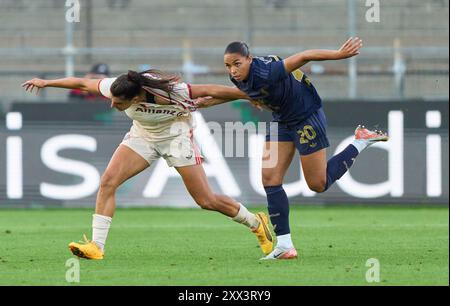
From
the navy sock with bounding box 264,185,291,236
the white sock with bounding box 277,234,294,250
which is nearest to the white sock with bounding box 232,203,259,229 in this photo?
the navy sock with bounding box 264,185,291,236

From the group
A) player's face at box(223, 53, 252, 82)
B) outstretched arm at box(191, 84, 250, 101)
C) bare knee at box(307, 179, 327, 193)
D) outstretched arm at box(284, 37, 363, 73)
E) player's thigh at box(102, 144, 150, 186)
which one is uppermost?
outstretched arm at box(284, 37, 363, 73)

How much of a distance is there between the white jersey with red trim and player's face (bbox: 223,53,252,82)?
1.46 ft

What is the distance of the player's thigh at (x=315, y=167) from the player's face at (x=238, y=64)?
1.02 m

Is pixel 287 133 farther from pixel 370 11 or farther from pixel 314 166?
pixel 370 11

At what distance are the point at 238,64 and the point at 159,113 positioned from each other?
2.82 ft

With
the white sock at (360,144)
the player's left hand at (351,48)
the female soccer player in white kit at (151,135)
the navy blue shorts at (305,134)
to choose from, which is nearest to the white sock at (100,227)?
the female soccer player in white kit at (151,135)

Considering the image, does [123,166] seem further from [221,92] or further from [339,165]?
[339,165]

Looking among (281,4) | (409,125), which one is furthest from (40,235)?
(281,4)

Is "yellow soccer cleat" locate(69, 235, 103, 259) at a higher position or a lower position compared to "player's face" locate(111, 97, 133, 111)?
lower

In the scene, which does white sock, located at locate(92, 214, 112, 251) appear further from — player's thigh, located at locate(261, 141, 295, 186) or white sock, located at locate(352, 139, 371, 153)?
white sock, located at locate(352, 139, 371, 153)

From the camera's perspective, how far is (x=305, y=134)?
9211 millimetres

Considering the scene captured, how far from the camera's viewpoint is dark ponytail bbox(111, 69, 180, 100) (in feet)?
28.7

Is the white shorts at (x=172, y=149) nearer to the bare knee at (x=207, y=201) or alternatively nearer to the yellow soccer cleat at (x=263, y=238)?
the bare knee at (x=207, y=201)

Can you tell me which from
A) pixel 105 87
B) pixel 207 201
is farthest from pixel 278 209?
pixel 105 87
